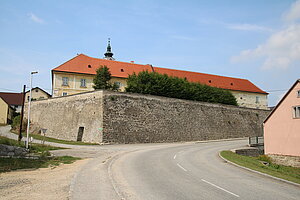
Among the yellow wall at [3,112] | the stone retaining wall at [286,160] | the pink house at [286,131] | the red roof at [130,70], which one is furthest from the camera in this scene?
the yellow wall at [3,112]

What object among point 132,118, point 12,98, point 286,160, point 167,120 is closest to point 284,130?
point 286,160

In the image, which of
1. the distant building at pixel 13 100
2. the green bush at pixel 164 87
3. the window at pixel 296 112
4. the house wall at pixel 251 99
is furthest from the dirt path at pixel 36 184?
the house wall at pixel 251 99

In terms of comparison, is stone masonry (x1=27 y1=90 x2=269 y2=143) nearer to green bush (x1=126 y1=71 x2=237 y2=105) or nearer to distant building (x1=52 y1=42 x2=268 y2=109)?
green bush (x1=126 y1=71 x2=237 y2=105)

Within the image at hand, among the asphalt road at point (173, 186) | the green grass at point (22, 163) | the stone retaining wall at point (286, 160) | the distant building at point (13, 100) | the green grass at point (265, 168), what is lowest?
the stone retaining wall at point (286, 160)

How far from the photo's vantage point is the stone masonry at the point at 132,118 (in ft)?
100

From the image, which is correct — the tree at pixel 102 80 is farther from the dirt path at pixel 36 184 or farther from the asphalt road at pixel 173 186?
the asphalt road at pixel 173 186

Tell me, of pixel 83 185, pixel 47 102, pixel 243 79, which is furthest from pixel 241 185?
pixel 243 79

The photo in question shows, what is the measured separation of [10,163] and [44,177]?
4025 mm

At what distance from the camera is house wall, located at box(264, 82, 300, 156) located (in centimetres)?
2325

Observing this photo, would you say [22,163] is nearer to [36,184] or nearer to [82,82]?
[36,184]

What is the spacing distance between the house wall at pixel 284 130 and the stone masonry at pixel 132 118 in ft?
43.8

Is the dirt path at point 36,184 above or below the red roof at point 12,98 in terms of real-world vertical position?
below

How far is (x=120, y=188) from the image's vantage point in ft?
27.5

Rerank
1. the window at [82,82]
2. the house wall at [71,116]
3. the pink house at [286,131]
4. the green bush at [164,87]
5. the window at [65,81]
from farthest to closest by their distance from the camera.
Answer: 1. the window at [82,82]
2. the window at [65,81]
3. the green bush at [164,87]
4. the house wall at [71,116]
5. the pink house at [286,131]
